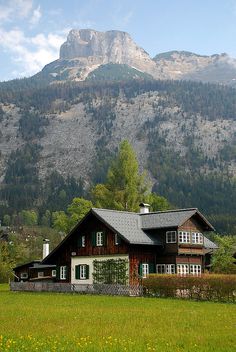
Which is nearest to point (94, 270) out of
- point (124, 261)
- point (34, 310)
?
point (124, 261)

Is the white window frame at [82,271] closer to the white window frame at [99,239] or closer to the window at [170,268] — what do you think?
the white window frame at [99,239]

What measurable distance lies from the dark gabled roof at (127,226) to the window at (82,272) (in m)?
5.55

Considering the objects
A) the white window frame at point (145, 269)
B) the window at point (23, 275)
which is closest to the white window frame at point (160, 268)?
the white window frame at point (145, 269)

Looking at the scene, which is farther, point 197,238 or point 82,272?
point 82,272

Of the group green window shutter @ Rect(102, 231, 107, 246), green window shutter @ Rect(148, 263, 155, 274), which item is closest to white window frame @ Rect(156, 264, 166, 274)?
green window shutter @ Rect(148, 263, 155, 274)

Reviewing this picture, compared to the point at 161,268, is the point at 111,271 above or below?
below

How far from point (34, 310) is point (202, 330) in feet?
37.4

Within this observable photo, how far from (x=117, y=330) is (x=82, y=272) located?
35.1 meters

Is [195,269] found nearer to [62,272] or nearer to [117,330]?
[62,272]

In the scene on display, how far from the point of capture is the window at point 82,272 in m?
53.3

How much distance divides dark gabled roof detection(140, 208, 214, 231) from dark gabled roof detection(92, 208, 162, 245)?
806 mm

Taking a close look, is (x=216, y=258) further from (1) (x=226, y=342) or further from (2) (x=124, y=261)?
(1) (x=226, y=342)

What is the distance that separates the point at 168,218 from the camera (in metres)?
52.5

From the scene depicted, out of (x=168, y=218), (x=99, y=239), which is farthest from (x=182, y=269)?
(x=99, y=239)
